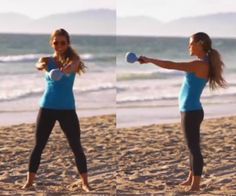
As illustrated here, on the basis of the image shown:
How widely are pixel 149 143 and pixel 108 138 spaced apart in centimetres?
40

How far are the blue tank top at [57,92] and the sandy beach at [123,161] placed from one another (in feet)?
1.67

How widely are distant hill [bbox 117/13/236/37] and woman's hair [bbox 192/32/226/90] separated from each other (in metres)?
11.4

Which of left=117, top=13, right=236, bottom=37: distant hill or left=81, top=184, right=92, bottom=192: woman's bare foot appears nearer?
left=81, top=184, right=92, bottom=192: woman's bare foot

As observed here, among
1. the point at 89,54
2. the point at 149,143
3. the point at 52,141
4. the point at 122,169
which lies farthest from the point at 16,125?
the point at 89,54

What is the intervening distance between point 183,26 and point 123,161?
14.5m

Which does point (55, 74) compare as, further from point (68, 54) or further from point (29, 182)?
point (29, 182)

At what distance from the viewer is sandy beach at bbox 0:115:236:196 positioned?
366cm

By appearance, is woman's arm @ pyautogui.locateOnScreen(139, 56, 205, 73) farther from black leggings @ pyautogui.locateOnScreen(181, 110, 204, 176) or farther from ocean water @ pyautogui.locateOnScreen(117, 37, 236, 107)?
ocean water @ pyautogui.locateOnScreen(117, 37, 236, 107)

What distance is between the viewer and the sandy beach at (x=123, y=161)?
3.66 metres

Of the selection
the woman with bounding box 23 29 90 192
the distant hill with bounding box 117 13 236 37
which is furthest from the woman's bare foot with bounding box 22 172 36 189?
the distant hill with bounding box 117 13 236 37

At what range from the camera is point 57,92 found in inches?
131

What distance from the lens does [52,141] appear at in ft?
17.5

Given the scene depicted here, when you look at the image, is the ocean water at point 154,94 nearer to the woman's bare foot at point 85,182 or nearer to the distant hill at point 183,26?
the distant hill at point 183,26

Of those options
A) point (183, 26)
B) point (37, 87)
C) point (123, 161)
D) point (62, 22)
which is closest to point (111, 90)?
point (37, 87)
